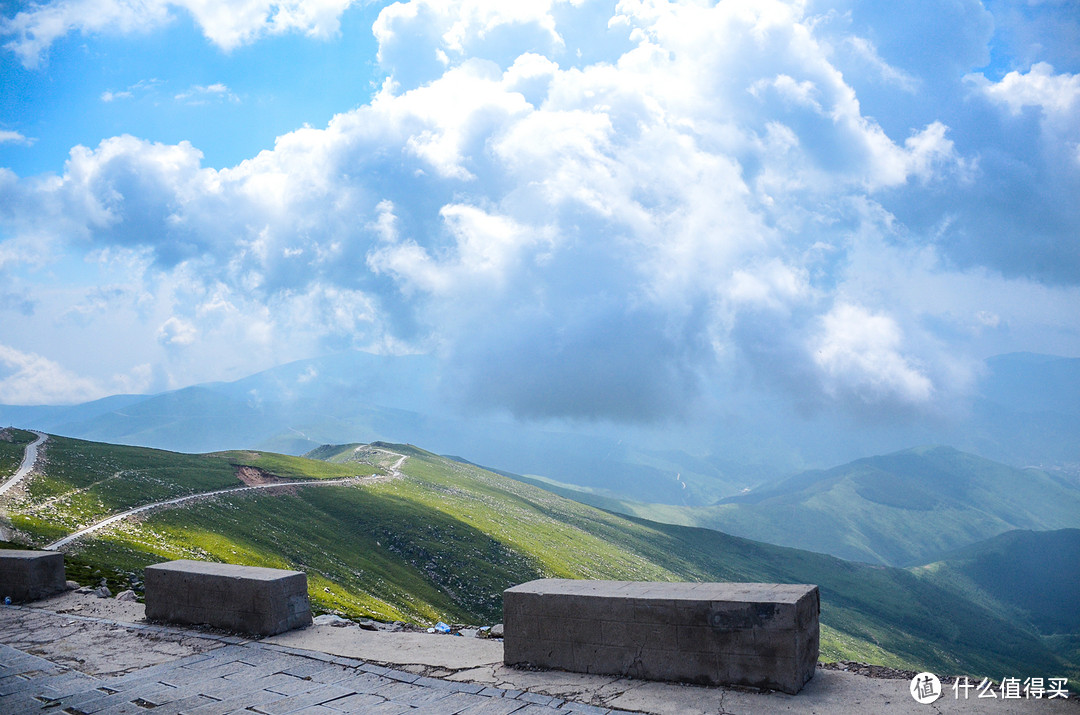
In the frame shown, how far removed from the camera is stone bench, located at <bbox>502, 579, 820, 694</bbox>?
34.0 feet

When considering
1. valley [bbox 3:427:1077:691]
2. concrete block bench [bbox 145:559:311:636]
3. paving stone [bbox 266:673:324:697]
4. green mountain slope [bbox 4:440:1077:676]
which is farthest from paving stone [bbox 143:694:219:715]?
green mountain slope [bbox 4:440:1077:676]

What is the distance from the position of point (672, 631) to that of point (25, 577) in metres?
20.7

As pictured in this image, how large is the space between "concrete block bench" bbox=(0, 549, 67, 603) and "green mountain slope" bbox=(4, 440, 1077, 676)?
60.1 feet

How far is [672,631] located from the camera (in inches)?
438

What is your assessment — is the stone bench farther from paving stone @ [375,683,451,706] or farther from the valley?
the valley

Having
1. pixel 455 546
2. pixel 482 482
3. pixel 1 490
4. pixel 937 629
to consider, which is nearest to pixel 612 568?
pixel 455 546

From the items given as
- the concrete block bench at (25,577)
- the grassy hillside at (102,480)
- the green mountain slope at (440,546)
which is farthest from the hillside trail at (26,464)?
the concrete block bench at (25,577)

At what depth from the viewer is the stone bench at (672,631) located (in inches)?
408

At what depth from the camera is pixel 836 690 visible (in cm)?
1044

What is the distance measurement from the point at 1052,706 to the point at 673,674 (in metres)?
5.24

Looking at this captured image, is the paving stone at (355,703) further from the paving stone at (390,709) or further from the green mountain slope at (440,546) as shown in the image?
the green mountain slope at (440,546)

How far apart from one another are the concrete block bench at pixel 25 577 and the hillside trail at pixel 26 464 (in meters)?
42.4

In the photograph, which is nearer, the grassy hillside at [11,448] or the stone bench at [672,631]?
the stone bench at [672,631]

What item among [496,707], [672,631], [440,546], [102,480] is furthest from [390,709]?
[440,546]
